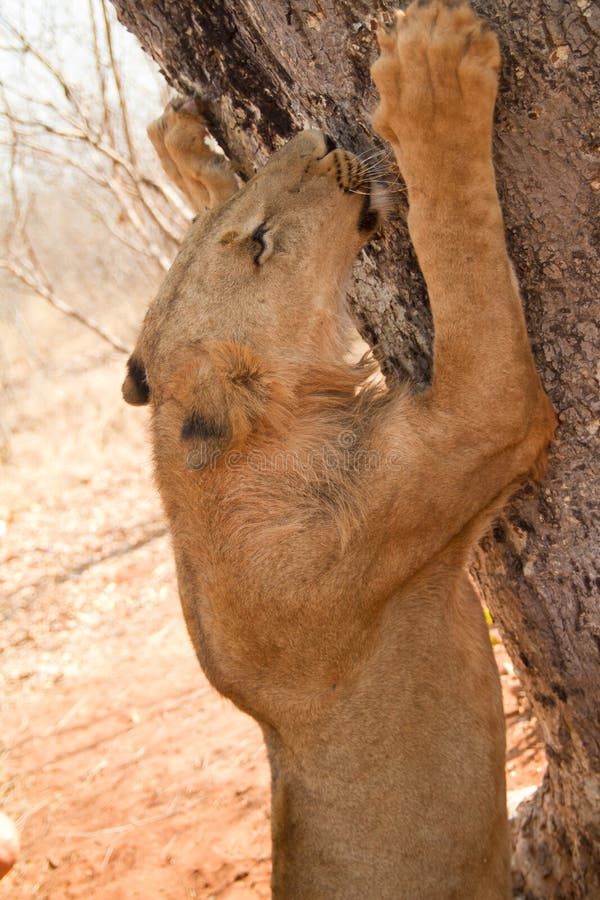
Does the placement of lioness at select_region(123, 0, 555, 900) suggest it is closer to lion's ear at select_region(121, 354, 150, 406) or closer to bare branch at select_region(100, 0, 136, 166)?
lion's ear at select_region(121, 354, 150, 406)

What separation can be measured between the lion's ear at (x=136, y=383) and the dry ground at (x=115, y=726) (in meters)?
2.58

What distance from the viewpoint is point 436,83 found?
2.42 metres

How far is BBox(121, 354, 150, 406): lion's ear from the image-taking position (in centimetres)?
319

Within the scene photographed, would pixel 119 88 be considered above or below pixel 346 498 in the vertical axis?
above

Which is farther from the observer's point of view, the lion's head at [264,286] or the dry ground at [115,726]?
the dry ground at [115,726]

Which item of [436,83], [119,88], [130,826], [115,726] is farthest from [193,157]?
[115,726]

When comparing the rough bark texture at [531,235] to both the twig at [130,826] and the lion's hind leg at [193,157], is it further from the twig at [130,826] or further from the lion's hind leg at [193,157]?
the twig at [130,826]

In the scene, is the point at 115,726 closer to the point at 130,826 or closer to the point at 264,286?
the point at 130,826

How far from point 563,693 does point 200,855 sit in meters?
2.68

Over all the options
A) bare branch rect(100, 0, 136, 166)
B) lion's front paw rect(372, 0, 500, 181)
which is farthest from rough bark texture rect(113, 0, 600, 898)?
bare branch rect(100, 0, 136, 166)

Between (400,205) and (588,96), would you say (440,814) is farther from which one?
(588,96)

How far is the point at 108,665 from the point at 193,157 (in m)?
5.24

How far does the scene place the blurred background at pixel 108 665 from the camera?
498cm

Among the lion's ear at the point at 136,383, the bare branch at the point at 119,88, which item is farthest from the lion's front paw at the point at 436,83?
the bare branch at the point at 119,88
